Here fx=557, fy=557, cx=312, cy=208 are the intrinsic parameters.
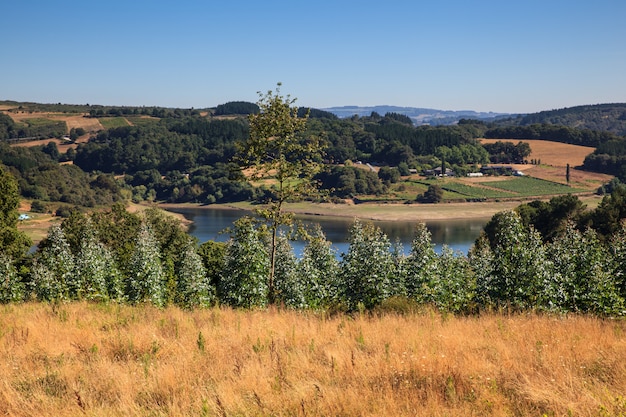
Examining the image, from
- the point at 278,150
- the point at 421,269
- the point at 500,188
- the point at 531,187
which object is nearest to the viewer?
the point at 278,150

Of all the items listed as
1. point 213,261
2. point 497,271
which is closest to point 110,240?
point 213,261

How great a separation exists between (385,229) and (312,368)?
118m

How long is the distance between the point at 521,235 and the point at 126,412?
58.3 feet

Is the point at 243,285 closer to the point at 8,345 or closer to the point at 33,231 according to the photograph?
the point at 8,345

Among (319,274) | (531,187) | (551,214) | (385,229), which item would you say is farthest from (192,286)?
(531,187)

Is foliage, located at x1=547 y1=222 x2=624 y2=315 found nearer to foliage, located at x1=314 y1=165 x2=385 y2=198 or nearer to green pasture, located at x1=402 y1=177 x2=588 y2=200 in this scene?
green pasture, located at x1=402 y1=177 x2=588 y2=200

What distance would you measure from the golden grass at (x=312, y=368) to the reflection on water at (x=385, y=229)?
8305 centimetres

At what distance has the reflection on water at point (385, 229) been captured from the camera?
347ft

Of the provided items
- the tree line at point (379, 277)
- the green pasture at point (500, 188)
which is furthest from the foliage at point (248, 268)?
the green pasture at point (500, 188)

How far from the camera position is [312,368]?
324 inches

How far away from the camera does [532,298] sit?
2070 centimetres

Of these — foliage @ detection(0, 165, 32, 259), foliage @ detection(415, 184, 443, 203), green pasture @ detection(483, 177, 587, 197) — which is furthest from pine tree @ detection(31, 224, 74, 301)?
green pasture @ detection(483, 177, 587, 197)

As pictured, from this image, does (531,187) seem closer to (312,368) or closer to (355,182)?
(355,182)

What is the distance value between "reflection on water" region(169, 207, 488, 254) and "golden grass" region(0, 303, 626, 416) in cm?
8305
